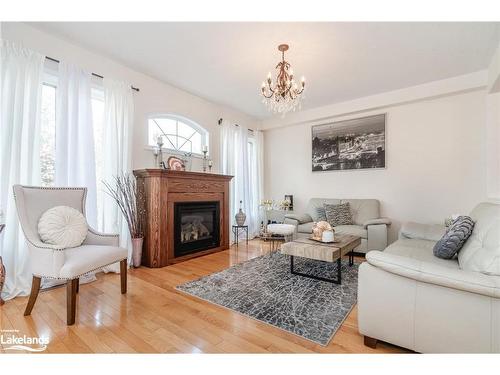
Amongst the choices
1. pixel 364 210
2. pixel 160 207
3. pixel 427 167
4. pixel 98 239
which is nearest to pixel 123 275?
pixel 98 239

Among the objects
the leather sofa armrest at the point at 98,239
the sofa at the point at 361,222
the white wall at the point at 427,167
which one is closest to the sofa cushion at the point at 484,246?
the sofa at the point at 361,222

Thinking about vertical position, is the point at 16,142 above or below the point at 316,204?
above

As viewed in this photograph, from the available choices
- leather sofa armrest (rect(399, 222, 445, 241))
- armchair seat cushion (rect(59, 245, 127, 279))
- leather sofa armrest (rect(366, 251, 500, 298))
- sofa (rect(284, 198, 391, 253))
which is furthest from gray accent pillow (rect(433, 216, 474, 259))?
armchair seat cushion (rect(59, 245, 127, 279))

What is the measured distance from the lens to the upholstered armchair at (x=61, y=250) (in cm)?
178

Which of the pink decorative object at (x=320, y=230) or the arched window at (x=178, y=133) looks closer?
the pink decorative object at (x=320, y=230)

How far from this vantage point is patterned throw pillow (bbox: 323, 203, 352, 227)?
13.3 ft

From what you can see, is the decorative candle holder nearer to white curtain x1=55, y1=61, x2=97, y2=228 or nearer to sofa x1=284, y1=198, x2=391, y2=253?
white curtain x1=55, y1=61, x2=97, y2=228

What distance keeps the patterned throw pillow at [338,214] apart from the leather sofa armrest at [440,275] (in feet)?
8.83

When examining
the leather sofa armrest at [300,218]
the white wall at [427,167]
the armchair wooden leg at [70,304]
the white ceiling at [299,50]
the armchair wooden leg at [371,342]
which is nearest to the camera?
the armchair wooden leg at [371,342]

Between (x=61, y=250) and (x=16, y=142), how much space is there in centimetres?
129

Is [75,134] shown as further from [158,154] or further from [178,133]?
[178,133]

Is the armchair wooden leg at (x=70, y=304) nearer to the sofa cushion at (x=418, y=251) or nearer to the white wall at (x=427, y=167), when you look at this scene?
the sofa cushion at (x=418, y=251)

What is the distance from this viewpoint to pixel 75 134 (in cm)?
263
